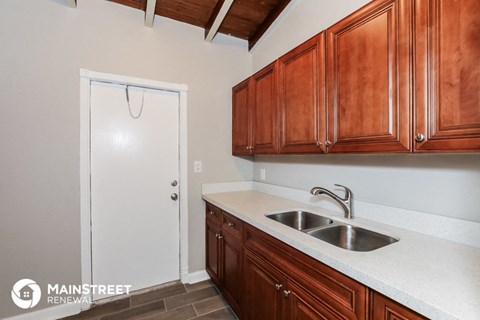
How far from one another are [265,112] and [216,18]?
3.55ft

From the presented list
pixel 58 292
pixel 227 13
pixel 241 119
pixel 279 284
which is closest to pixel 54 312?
pixel 58 292

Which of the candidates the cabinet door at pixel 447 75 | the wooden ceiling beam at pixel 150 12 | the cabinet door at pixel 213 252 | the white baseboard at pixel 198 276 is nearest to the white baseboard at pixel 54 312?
the white baseboard at pixel 198 276

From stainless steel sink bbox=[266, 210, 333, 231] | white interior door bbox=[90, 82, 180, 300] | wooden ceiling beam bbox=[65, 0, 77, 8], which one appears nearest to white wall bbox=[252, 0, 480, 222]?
stainless steel sink bbox=[266, 210, 333, 231]

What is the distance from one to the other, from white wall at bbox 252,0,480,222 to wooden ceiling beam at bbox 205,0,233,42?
1.88ft

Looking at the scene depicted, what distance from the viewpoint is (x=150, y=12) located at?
202 centimetres

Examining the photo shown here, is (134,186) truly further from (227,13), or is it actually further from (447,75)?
(447,75)

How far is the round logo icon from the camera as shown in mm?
1745

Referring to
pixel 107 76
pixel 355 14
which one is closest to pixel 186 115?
pixel 107 76

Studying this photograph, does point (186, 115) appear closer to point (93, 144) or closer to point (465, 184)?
point (93, 144)

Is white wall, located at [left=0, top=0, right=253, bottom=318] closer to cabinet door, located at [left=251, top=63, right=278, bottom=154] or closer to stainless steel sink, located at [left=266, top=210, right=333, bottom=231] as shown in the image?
cabinet door, located at [left=251, top=63, right=278, bottom=154]

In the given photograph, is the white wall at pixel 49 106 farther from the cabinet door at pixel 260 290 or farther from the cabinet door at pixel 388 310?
the cabinet door at pixel 388 310

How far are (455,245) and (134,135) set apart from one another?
2.44 metres

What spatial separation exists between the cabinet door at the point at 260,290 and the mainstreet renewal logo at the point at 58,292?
1.36m

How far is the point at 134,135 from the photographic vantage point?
2166mm
